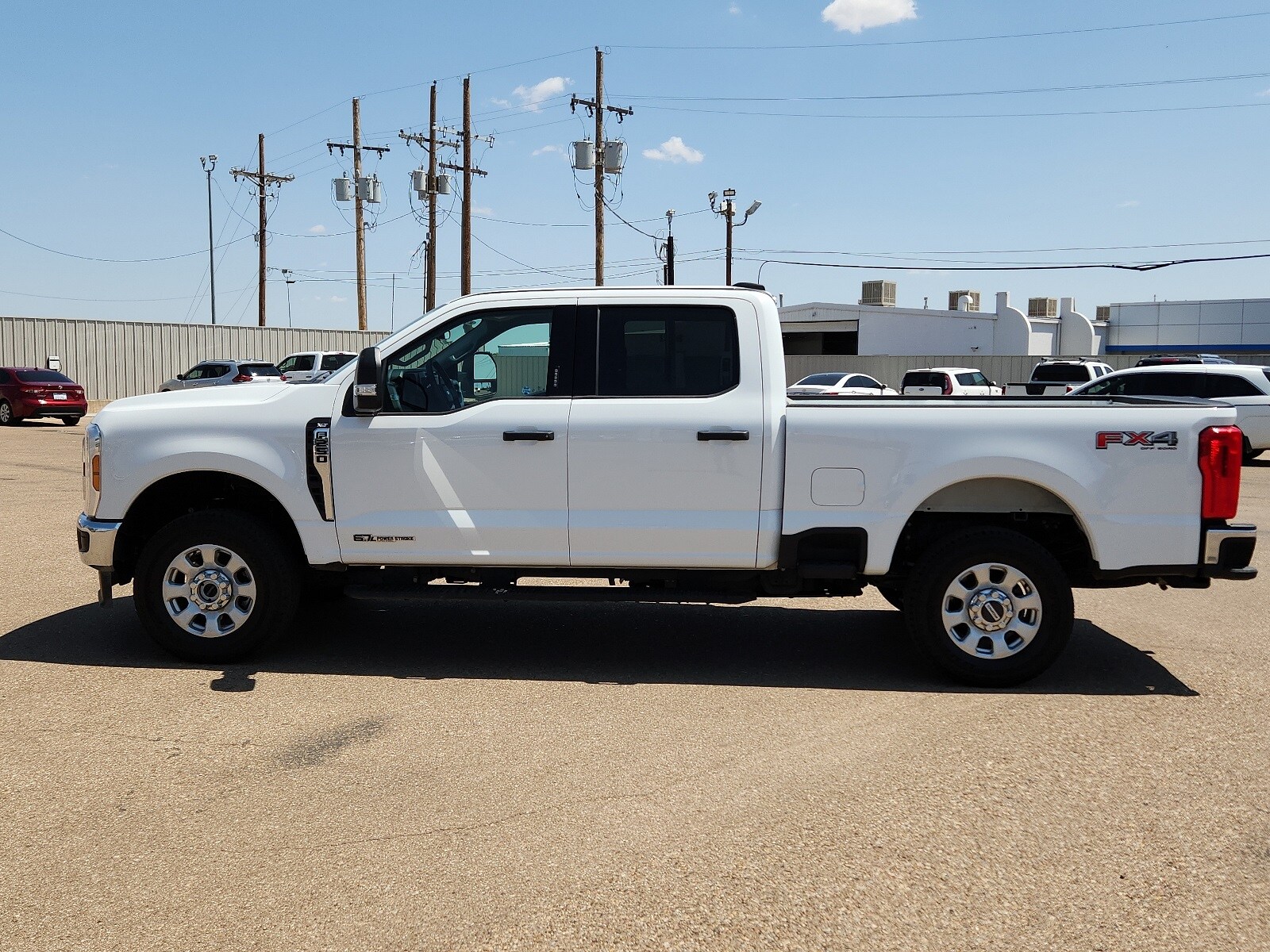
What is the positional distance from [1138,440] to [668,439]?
7.96 feet

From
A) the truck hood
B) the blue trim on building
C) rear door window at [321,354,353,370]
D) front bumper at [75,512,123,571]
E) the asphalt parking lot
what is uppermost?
the blue trim on building

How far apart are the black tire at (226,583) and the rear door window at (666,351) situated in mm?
2050

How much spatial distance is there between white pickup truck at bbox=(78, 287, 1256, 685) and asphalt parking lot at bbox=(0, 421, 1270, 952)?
492 mm

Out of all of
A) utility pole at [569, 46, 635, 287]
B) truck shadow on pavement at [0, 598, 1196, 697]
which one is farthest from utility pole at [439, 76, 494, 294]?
truck shadow on pavement at [0, 598, 1196, 697]

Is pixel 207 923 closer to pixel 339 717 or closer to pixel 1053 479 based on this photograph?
pixel 339 717

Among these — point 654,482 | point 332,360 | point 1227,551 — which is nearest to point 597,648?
point 654,482

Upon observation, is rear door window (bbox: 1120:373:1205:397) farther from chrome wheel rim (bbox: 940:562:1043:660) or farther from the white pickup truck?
chrome wheel rim (bbox: 940:562:1043:660)

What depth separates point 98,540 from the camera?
244 inches

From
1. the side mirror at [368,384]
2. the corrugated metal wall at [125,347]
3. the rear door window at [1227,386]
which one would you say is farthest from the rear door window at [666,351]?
the corrugated metal wall at [125,347]

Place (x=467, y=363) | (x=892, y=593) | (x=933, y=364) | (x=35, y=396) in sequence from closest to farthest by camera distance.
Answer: (x=467, y=363) < (x=892, y=593) < (x=35, y=396) < (x=933, y=364)

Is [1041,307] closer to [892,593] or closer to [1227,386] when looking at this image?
[1227,386]

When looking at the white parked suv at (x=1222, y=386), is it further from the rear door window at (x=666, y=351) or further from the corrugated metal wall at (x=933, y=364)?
the corrugated metal wall at (x=933, y=364)

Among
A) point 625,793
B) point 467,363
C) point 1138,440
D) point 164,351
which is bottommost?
point 625,793

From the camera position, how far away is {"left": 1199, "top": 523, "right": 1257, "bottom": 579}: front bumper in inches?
227
